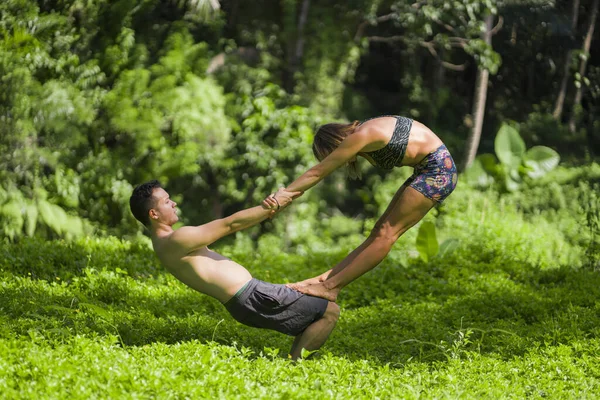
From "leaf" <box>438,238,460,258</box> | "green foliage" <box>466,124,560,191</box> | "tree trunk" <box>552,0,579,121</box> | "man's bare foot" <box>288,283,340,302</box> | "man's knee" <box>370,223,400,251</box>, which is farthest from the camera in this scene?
"tree trunk" <box>552,0,579,121</box>

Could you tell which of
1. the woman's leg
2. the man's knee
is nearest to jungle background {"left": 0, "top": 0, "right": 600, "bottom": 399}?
the woman's leg

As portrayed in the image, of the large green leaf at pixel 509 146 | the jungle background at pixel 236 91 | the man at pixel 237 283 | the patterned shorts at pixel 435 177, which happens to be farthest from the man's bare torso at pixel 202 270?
the large green leaf at pixel 509 146

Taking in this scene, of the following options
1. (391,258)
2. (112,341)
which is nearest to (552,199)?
(391,258)

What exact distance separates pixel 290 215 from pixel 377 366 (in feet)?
31.4

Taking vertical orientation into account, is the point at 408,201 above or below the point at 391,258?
above

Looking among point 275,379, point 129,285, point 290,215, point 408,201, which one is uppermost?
point 408,201

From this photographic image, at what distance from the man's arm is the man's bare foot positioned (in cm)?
55

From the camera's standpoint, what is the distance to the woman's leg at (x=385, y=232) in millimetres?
5273

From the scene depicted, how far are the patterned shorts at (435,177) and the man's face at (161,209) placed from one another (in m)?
1.61

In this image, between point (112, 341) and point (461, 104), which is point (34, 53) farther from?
point (461, 104)

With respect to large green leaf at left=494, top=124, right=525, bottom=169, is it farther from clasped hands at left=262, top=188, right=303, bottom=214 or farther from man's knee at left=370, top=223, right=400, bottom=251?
clasped hands at left=262, top=188, right=303, bottom=214

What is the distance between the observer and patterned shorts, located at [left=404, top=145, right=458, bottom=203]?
17.3 feet

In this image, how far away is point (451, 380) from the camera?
4633 millimetres

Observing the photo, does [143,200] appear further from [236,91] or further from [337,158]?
[236,91]
